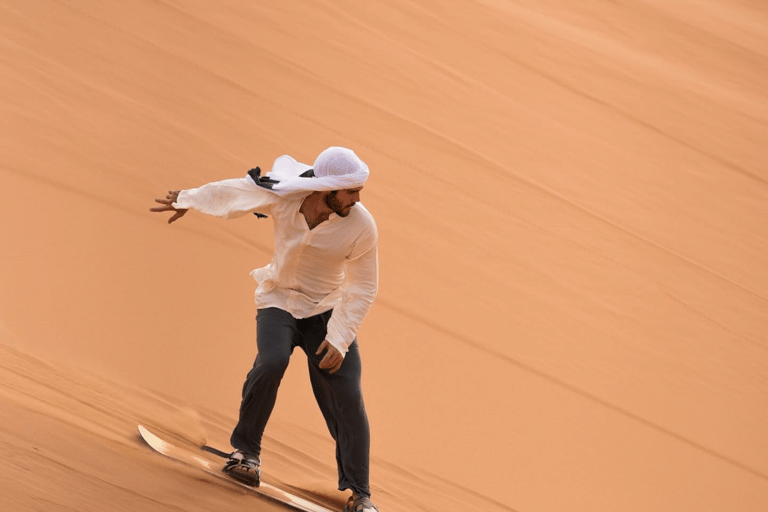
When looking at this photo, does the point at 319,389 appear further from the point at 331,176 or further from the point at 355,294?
the point at 331,176

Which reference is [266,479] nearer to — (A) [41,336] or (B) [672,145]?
(A) [41,336]

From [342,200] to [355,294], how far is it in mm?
437

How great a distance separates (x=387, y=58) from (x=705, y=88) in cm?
349

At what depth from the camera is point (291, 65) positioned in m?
9.76

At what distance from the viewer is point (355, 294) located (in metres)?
4.42

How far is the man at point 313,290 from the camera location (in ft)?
14.1

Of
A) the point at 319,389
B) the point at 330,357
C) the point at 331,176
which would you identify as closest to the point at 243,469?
the point at 319,389

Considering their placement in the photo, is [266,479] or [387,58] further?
[387,58]

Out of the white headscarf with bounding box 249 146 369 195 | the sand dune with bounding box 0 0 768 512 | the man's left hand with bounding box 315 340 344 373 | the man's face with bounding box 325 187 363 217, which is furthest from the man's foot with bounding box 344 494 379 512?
the white headscarf with bounding box 249 146 369 195

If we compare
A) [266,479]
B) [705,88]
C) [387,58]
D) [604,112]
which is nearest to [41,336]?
[266,479]

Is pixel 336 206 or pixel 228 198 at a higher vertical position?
pixel 336 206

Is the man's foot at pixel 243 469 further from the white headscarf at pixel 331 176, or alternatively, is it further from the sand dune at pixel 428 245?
the white headscarf at pixel 331 176

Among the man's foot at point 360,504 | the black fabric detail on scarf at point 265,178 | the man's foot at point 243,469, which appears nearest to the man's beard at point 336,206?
the black fabric detail on scarf at point 265,178

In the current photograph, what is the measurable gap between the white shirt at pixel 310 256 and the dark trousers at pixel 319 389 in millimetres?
85
